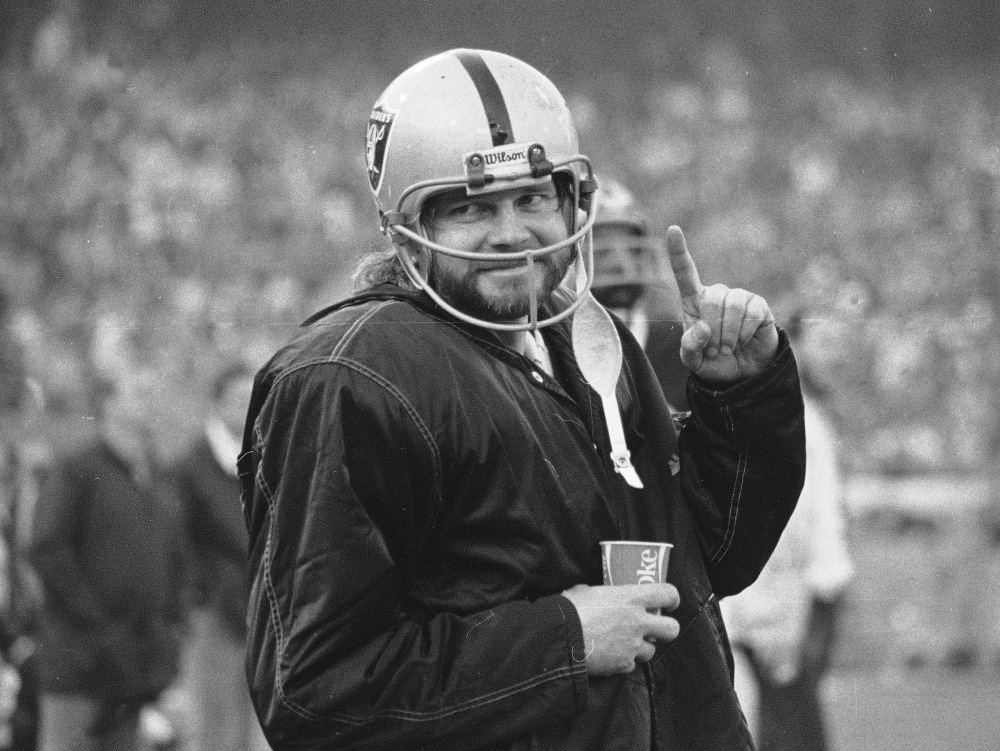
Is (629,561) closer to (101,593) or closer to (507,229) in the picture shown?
(507,229)

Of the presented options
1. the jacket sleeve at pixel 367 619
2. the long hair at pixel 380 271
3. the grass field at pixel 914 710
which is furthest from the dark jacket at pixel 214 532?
the jacket sleeve at pixel 367 619

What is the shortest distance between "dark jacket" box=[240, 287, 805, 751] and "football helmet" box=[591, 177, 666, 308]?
65.8 inches

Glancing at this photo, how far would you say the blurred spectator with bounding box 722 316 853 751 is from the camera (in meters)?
4.73

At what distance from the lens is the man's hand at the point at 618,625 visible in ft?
5.82

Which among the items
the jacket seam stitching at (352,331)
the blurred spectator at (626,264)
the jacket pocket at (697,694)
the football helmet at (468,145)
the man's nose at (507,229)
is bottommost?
the jacket pocket at (697,694)

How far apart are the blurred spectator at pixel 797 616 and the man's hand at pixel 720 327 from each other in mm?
2765

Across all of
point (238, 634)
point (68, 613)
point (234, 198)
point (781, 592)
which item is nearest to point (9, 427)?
point (68, 613)

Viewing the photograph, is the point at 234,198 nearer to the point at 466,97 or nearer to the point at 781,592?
the point at 466,97

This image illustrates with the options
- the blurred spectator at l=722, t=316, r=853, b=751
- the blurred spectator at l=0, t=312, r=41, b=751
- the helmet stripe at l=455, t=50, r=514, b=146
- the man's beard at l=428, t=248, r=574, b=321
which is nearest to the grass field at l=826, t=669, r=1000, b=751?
the blurred spectator at l=722, t=316, r=853, b=751

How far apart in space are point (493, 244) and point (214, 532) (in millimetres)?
3539

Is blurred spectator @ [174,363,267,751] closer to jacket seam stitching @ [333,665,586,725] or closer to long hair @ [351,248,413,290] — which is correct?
long hair @ [351,248,413,290]

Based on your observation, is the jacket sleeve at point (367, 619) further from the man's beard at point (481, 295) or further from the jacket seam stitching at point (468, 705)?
the man's beard at point (481, 295)

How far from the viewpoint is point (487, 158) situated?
1.91 metres

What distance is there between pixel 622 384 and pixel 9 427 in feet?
10.4
